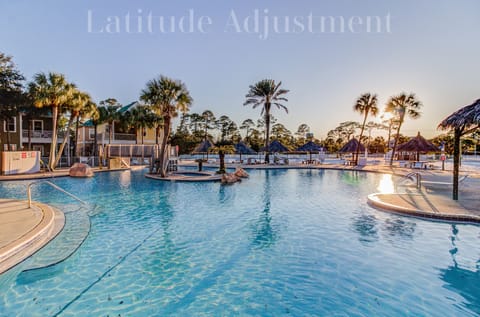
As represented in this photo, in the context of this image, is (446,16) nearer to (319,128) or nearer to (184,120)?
(184,120)

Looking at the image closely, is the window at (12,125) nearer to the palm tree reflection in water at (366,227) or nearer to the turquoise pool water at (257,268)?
the turquoise pool water at (257,268)

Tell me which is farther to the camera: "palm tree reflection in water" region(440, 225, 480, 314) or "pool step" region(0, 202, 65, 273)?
"pool step" region(0, 202, 65, 273)

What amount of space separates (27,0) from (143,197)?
11.2 m

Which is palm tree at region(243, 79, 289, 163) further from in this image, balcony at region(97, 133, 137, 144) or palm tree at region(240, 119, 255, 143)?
palm tree at region(240, 119, 255, 143)

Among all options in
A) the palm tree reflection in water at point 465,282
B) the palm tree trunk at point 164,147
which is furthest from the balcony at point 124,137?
the palm tree reflection in water at point 465,282

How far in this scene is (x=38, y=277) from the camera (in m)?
4.47

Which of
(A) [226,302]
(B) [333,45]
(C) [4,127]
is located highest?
(B) [333,45]

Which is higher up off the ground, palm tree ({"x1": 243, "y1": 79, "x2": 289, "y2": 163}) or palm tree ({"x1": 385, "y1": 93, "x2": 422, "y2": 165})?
palm tree ({"x1": 243, "y1": 79, "x2": 289, "y2": 163})

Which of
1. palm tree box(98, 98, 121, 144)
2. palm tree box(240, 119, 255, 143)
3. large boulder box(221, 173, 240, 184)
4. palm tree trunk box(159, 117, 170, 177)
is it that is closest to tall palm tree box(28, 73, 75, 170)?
palm tree box(98, 98, 121, 144)

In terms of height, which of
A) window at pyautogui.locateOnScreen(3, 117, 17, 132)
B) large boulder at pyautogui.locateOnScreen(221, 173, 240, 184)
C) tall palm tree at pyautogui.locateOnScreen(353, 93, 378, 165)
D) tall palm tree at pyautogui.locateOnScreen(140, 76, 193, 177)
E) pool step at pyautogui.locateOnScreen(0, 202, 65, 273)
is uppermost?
tall palm tree at pyautogui.locateOnScreen(353, 93, 378, 165)

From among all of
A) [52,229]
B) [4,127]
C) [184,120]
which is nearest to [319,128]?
[184,120]

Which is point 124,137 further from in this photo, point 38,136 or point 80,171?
point 80,171

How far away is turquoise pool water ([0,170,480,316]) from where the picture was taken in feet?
12.6

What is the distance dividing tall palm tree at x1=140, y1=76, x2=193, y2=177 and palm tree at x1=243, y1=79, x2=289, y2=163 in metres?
14.4
